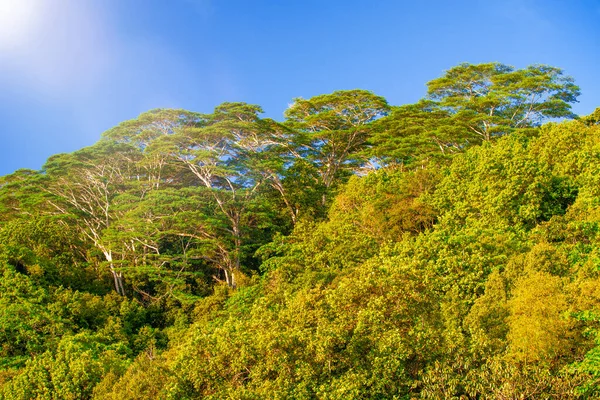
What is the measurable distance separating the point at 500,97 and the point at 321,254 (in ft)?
58.7

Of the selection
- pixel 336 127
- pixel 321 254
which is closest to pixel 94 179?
pixel 336 127

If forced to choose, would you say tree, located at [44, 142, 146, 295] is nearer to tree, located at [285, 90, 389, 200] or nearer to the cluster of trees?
the cluster of trees

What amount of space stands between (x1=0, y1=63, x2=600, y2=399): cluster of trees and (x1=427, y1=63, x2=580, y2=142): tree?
119mm

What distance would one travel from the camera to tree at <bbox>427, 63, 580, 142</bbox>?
1210 inches

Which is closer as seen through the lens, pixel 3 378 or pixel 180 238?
pixel 3 378

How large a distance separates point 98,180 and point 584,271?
2750 cm

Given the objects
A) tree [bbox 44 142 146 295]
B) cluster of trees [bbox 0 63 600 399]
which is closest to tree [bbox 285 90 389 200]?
Result: cluster of trees [bbox 0 63 600 399]

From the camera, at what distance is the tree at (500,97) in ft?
101

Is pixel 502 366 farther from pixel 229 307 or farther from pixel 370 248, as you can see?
pixel 229 307

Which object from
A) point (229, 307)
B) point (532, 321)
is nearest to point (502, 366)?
point (532, 321)

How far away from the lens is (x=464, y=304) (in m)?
14.2

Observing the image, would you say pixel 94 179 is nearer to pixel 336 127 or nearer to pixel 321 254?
pixel 336 127

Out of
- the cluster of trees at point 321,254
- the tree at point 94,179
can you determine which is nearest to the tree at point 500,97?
the cluster of trees at point 321,254

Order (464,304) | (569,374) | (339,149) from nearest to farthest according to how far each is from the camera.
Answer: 1. (569,374)
2. (464,304)
3. (339,149)
